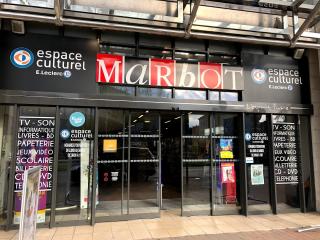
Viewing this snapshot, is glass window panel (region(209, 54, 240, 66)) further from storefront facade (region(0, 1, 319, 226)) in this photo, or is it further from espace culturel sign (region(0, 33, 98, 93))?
espace culturel sign (region(0, 33, 98, 93))

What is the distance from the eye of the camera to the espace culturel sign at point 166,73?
724 cm

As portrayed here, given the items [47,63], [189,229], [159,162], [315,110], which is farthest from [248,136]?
[47,63]

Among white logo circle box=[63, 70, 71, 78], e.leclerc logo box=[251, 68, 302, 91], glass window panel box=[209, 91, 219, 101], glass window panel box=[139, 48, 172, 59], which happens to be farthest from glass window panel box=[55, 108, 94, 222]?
e.leclerc logo box=[251, 68, 302, 91]

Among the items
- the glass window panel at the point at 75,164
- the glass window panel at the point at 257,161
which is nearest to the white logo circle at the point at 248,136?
the glass window panel at the point at 257,161

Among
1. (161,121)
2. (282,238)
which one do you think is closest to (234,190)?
(282,238)

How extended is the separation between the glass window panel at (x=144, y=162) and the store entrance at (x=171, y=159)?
0.56 m

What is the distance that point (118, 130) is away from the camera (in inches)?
285

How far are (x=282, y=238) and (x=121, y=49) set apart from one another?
549 cm

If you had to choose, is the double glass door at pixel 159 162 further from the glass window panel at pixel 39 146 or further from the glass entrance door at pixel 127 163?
the glass window panel at pixel 39 146

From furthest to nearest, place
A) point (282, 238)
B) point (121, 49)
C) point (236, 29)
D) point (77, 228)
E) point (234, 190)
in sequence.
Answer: point (234, 190) → point (121, 49) → point (236, 29) → point (77, 228) → point (282, 238)

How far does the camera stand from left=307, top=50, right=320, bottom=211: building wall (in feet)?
27.0

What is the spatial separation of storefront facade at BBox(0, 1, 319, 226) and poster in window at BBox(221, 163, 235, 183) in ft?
0.09

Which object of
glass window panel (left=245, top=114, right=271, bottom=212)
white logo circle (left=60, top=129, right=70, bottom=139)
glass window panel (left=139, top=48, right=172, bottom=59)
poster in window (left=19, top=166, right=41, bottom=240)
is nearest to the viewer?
poster in window (left=19, top=166, right=41, bottom=240)

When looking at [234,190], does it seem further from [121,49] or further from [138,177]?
[121,49]
